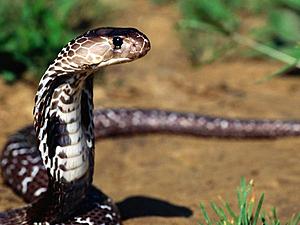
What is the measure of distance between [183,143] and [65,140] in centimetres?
322

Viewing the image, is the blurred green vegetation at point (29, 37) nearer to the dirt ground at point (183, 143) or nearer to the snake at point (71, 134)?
the dirt ground at point (183, 143)

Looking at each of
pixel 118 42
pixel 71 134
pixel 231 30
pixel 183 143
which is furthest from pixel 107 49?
pixel 231 30

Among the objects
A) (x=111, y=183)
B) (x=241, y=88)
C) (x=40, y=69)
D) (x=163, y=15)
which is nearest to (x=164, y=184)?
(x=111, y=183)

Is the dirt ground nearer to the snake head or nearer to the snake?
the snake

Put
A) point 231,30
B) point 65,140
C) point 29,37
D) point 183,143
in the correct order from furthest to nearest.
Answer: point 231,30 < point 29,37 < point 183,143 < point 65,140

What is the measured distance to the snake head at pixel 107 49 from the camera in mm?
3799

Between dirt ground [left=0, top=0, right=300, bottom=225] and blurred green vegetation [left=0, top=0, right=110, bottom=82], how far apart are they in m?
0.22

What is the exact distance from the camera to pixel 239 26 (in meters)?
10.6

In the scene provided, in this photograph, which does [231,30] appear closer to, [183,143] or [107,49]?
[183,143]

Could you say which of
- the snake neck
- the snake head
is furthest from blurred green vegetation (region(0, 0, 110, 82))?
the snake head

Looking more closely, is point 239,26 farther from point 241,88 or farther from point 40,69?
point 40,69

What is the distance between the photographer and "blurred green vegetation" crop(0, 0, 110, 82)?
25.9 ft

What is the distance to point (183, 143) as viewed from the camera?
7270mm

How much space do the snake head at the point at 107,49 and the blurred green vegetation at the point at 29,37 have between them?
163 inches
